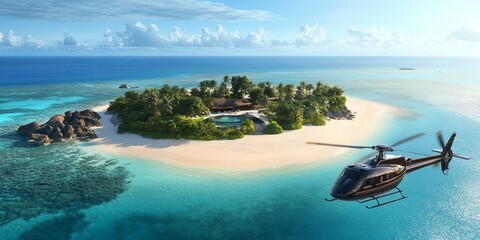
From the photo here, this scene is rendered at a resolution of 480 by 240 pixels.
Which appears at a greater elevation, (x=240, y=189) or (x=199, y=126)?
(x=199, y=126)

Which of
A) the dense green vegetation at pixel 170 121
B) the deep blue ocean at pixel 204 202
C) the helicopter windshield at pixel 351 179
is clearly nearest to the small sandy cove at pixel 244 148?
the dense green vegetation at pixel 170 121

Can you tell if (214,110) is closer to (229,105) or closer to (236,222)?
(229,105)

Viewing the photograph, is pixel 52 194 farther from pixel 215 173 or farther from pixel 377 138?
pixel 377 138

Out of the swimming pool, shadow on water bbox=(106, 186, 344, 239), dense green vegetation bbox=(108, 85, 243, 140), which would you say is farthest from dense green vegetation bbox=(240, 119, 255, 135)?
shadow on water bbox=(106, 186, 344, 239)

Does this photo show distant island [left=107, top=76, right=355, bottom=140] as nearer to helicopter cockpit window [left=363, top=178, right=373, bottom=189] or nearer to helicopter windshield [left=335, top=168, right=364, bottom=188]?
helicopter windshield [left=335, top=168, right=364, bottom=188]

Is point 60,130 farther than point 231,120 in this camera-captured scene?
No

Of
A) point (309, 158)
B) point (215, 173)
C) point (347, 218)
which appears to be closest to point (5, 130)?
point (215, 173)

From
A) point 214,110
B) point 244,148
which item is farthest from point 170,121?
point 214,110
